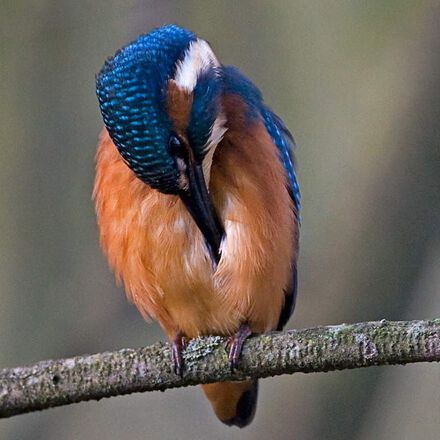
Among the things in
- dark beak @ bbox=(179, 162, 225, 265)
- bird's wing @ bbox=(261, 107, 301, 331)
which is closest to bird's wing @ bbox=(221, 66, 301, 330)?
bird's wing @ bbox=(261, 107, 301, 331)

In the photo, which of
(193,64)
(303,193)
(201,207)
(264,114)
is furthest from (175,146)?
(303,193)

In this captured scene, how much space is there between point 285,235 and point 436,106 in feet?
3.19

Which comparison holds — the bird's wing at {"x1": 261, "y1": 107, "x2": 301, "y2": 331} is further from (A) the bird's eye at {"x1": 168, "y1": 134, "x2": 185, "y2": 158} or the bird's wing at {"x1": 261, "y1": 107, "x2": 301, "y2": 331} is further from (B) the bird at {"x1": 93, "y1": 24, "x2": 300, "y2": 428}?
(A) the bird's eye at {"x1": 168, "y1": 134, "x2": 185, "y2": 158}

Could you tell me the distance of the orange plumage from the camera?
3.65 metres

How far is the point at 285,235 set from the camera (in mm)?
3893

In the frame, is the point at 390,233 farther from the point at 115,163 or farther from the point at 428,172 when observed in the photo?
the point at 115,163

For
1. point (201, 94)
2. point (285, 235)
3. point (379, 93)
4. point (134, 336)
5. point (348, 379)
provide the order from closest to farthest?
point (201, 94), point (285, 235), point (348, 379), point (134, 336), point (379, 93)

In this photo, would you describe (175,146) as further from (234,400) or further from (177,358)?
(234,400)

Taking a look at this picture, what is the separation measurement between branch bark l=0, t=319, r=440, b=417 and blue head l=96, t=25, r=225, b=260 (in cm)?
52

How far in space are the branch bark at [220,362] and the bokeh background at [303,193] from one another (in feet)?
3.96

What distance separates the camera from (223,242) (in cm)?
365

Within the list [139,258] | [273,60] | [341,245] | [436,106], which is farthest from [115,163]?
[273,60]

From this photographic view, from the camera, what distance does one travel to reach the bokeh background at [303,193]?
434 centimetres

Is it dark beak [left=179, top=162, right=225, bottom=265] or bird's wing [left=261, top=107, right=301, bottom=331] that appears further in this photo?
bird's wing [left=261, top=107, right=301, bottom=331]
